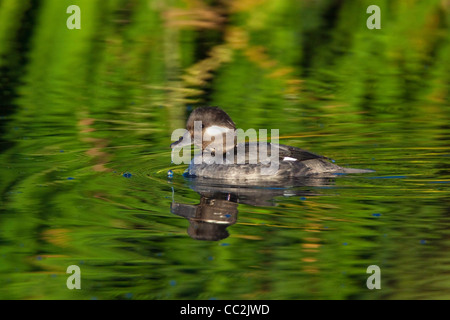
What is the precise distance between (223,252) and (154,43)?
1333 centimetres

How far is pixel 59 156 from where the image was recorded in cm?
1134

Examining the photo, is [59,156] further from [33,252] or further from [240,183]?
[33,252]

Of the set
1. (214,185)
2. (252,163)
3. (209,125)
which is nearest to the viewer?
(214,185)

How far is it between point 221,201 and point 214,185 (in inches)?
28.2

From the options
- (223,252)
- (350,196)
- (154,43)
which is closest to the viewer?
(223,252)

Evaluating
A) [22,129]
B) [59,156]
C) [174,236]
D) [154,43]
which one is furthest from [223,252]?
[154,43]

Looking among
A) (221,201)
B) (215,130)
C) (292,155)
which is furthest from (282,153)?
(221,201)

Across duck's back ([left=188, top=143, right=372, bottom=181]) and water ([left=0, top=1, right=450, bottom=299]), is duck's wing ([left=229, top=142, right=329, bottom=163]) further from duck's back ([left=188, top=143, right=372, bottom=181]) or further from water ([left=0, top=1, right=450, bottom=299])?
water ([left=0, top=1, right=450, bottom=299])

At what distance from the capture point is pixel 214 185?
9.80 m

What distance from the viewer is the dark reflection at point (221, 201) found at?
8.09 m

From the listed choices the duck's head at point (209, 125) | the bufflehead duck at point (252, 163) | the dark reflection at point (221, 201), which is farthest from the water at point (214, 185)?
the duck's head at point (209, 125)

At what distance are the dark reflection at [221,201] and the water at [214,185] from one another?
0.03m

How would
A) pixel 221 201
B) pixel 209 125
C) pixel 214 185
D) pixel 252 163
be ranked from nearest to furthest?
pixel 221 201 → pixel 214 185 → pixel 252 163 → pixel 209 125

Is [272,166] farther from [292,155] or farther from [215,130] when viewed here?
[215,130]
